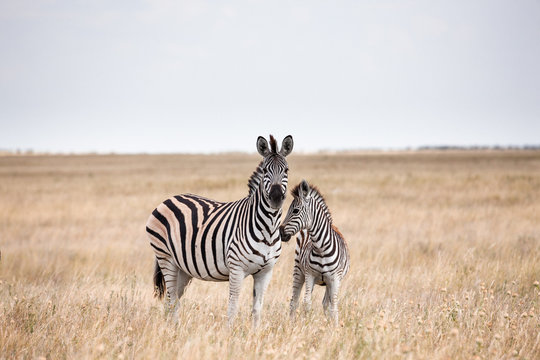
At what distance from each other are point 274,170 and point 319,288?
520cm

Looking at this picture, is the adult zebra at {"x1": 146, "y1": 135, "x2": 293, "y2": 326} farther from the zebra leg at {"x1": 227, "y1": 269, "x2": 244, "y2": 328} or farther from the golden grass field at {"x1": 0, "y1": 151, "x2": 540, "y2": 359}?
the golden grass field at {"x1": 0, "y1": 151, "x2": 540, "y2": 359}

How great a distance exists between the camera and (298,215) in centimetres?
546

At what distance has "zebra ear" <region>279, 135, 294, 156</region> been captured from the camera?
5140 mm

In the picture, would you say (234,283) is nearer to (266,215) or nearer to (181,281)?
(266,215)

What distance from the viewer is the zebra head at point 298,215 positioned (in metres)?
5.30

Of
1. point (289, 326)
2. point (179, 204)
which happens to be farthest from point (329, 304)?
point (179, 204)

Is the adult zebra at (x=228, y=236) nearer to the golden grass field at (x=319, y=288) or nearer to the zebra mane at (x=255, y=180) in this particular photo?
the zebra mane at (x=255, y=180)

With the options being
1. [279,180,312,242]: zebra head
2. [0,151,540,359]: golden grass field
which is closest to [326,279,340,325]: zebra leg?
[0,151,540,359]: golden grass field

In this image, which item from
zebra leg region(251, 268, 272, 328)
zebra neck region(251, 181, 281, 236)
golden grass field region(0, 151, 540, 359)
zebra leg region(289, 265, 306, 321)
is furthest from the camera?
zebra leg region(289, 265, 306, 321)

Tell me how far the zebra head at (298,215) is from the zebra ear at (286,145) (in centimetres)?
52

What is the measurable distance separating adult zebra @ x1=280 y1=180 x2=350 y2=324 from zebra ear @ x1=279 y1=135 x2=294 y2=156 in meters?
0.55

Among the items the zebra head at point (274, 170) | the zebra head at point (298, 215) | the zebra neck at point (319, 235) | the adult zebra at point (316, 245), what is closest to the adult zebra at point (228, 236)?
the zebra head at point (274, 170)

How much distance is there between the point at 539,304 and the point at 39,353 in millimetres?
6570

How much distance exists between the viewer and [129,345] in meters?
4.56
